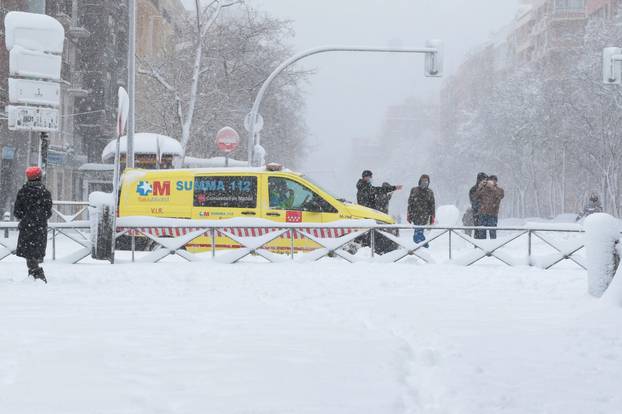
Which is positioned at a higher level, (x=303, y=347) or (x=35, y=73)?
(x=35, y=73)

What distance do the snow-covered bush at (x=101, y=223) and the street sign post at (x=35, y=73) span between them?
173 cm

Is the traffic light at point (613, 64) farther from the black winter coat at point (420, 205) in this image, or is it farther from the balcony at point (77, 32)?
the balcony at point (77, 32)

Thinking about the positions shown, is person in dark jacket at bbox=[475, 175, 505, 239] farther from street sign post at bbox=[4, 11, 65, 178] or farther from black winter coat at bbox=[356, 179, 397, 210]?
street sign post at bbox=[4, 11, 65, 178]

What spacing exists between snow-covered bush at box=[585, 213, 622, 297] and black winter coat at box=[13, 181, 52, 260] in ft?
21.1

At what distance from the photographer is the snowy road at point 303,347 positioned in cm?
561

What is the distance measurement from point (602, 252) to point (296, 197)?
664 centimetres

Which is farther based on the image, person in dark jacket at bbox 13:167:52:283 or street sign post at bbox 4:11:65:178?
street sign post at bbox 4:11:65:178

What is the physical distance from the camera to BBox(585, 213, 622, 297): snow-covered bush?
11320 millimetres

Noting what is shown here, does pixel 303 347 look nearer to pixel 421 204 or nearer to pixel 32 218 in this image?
pixel 32 218

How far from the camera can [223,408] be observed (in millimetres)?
5320

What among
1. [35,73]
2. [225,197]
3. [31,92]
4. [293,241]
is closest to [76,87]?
[225,197]

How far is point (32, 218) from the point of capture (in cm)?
1247

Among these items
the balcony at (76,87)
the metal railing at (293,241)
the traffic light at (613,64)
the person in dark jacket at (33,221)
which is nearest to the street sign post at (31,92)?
the person in dark jacket at (33,221)

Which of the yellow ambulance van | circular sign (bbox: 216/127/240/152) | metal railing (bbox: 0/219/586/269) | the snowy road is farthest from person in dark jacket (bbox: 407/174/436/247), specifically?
the snowy road
